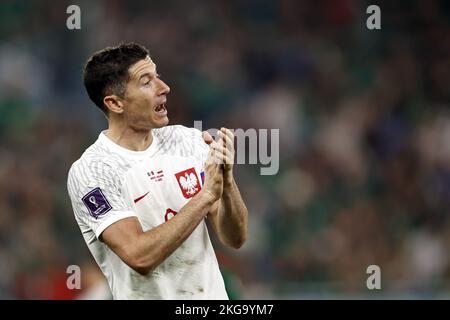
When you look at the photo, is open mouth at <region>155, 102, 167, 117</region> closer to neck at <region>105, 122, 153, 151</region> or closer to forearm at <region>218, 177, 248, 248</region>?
neck at <region>105, 122, 153, 151</region>

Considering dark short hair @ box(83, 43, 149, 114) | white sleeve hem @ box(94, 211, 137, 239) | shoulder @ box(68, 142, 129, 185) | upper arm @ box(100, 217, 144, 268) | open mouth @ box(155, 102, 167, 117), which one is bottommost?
upper arm @ box(100, 217, 144, 268)

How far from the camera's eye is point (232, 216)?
193 inches

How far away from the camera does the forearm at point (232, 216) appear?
4.81 metres

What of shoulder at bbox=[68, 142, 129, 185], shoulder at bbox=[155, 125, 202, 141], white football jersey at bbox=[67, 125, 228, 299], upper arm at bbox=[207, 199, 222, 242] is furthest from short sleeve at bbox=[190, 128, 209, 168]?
shoulder at bbox=[68, 142, 129, 185]

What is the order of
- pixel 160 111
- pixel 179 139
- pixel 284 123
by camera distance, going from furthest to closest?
pixel 284 123 → pixel 179 139 → pixel 160 111

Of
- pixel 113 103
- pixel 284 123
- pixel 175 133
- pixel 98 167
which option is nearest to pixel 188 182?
pixel 175 133

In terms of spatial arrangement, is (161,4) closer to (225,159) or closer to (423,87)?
(423,87)

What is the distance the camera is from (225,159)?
465 cm

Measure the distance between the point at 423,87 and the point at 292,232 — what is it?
2545 mm

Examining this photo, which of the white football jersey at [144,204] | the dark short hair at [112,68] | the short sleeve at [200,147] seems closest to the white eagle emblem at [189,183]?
the white football jersey at [144,204]

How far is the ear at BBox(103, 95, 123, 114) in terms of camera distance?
506 cm

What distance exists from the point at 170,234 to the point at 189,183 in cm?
43

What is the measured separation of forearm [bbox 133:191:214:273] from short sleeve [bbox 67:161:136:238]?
186 millimetres

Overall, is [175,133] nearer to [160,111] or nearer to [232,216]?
[160,111]
